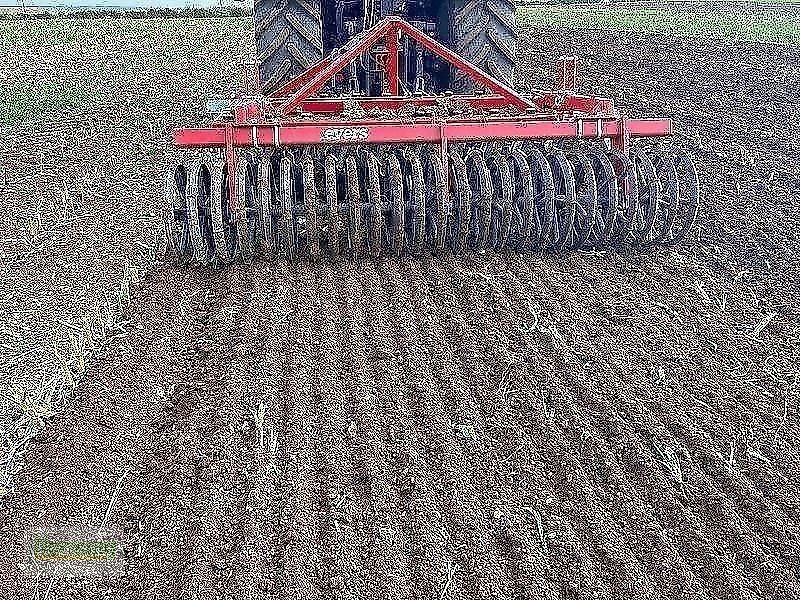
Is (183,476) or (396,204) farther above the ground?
(396,204)

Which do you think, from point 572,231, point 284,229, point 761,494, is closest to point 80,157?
point 284,229

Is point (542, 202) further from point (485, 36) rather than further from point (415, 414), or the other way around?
point (415, 414)

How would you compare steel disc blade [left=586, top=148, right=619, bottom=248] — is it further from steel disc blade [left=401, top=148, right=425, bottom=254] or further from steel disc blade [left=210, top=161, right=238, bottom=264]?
steel disc blade [left=210, top=161, right=238, bottom=264]

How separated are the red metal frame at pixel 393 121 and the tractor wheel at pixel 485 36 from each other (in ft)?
2.20

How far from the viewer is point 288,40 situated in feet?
25.6

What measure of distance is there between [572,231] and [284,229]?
2119 mm

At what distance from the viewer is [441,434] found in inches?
195

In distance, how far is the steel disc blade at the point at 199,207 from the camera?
20.5ft

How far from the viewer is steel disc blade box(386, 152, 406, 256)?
6465 mm

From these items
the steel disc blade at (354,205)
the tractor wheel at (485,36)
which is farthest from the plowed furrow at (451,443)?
the tractor wheel at (485,36)

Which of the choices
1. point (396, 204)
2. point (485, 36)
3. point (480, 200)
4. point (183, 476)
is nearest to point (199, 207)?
point (396, 204)

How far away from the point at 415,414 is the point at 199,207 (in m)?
2.27

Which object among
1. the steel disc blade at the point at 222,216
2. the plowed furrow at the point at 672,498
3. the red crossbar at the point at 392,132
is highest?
the red crossbar at the point at 392,132

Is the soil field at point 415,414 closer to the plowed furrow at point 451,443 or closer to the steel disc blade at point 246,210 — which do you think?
the plowed furrow at point 451,443
